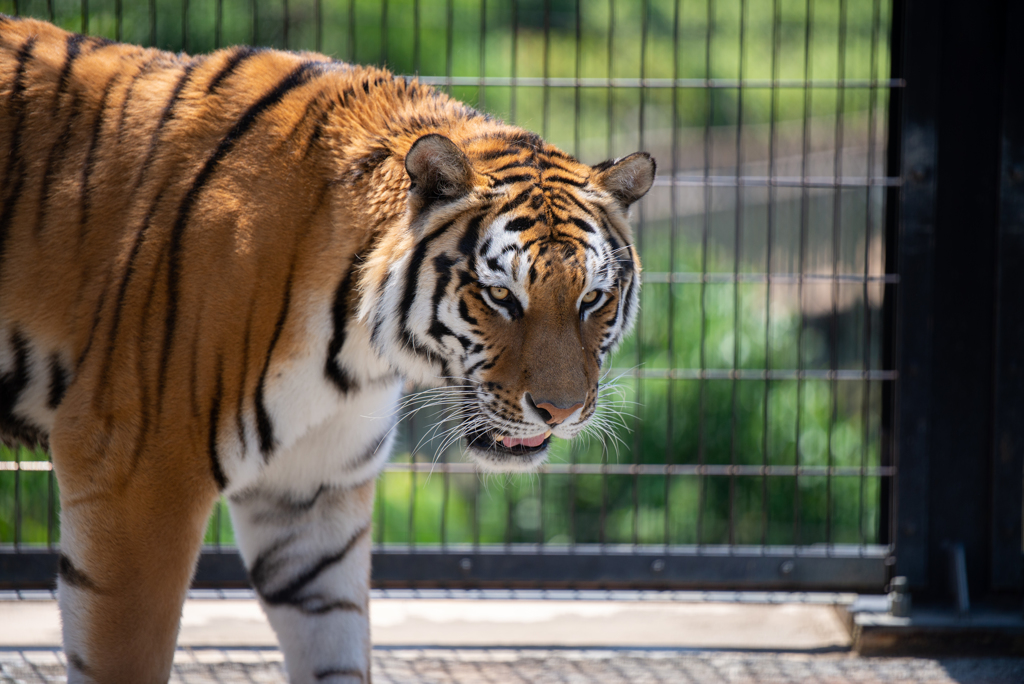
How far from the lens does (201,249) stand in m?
1.82

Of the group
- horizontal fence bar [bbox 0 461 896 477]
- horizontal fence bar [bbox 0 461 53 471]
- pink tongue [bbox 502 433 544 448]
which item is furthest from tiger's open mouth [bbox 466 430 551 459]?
horizontal fence bar [bbox 0 461 53 471]

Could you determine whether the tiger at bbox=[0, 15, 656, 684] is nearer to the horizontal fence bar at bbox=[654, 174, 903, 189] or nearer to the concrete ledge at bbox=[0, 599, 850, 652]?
the horizontal fence bar at bbox=[654, 174, 903, 189]

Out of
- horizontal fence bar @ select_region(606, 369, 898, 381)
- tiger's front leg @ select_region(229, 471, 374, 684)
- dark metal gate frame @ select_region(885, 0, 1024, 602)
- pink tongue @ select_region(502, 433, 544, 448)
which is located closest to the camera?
pink tongue @ select_region(502, 433, 544, 448)

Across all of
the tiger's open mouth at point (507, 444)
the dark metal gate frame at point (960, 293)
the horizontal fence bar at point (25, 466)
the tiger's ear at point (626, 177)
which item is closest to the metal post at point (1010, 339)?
the dark metal gate frame at point (960, 293)

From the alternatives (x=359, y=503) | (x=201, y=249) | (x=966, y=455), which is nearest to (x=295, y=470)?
(x=359, y=503)

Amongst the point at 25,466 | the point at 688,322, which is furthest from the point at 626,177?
the point at 688,322

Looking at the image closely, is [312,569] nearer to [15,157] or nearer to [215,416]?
[215,416]

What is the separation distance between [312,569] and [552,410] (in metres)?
0.71

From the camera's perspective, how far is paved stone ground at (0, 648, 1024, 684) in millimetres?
2518

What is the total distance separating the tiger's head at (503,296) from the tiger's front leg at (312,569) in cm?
38

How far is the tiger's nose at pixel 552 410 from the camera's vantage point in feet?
5.75

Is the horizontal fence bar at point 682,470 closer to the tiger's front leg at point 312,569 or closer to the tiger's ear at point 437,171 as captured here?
the tiger's front leg at point 312,569

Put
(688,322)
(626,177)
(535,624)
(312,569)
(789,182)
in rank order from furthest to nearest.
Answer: (688,322) < (535,624) < (789,182) < (312,569) < (626,177)

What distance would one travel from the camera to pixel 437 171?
1803mm
